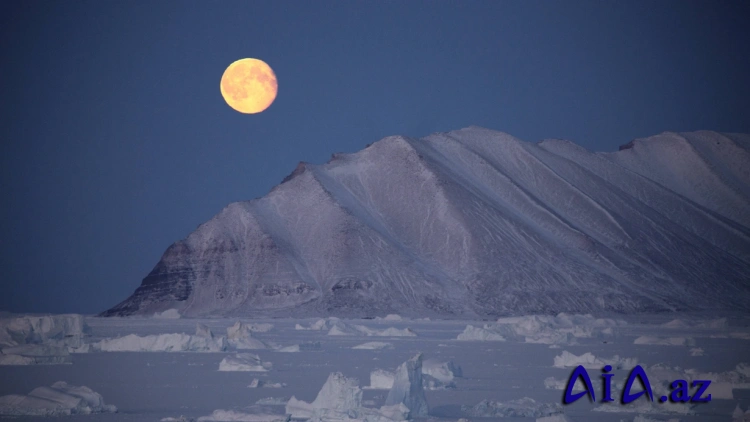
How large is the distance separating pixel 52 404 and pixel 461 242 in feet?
259

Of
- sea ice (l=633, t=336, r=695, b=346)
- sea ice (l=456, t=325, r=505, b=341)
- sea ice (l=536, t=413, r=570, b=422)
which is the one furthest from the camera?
sea ice (l=456, t=325, r=505, b=341)

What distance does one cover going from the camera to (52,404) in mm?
15391

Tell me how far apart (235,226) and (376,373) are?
83141 millimetres

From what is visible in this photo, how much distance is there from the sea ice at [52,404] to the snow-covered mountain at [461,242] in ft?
217

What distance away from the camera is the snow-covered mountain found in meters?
87.1

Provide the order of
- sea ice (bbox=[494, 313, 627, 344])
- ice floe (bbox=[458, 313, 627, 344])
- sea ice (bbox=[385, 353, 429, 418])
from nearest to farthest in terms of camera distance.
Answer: sea ice (bbox=[385, 353, 429, 418])
sea ice (bbox=[494, 313, 627, 344])
ice floe (bbox=[458, 313, 627, 344])

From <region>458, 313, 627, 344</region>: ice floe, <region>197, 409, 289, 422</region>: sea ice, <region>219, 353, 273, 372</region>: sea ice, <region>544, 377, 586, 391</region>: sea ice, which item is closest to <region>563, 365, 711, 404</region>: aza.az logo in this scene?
<region>544, 377, 586, 391</region>: sea ice

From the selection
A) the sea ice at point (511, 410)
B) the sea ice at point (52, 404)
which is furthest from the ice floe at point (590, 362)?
the sea ice at point (52, 404)

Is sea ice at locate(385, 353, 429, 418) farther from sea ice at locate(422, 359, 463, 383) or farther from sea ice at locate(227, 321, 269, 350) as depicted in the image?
sea ice at locate(227, 321, 269, 350)

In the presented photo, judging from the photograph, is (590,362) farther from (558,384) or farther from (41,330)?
(41,330)

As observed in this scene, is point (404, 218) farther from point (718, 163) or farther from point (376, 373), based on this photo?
point (376, 373)

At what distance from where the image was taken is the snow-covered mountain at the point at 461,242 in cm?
8706

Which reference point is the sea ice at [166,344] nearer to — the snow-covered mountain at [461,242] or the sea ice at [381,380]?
the sea ice at [381,380]

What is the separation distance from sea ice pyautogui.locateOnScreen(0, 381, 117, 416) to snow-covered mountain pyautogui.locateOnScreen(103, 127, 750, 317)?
6622cm
